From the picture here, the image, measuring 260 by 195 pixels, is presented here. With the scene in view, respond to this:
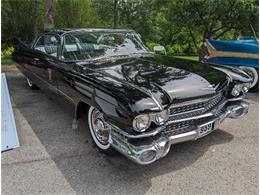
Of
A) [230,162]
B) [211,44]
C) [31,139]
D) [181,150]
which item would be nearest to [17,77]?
[31,139]

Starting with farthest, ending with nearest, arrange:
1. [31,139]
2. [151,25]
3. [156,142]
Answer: [151,25]
[31,139]
[156,142]

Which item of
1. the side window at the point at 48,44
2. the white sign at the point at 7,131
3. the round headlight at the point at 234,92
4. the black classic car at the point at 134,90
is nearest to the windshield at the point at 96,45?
the black classic car at the point at 134,90

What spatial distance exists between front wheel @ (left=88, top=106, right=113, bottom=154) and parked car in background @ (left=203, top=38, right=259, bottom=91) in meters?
4.10

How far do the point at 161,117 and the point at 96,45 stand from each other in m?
2.02

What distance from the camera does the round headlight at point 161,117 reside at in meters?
2.77

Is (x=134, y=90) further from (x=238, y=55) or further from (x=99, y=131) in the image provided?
(x=238, y=55)

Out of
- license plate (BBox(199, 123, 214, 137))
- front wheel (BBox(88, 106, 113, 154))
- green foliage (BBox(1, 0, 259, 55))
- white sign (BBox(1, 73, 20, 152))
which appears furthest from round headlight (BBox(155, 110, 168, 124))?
green foliage (BBox(1, 0, 259, 55))

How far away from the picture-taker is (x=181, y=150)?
3500 mm

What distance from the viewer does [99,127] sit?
3.33 m

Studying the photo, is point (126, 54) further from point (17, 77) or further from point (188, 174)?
point (17, 77)

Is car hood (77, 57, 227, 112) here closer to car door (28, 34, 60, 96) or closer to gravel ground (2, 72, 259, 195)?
gravel ground (2, 72, 259, 195)

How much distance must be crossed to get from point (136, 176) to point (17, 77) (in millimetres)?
5951

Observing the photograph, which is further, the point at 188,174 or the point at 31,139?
the point at 31,139

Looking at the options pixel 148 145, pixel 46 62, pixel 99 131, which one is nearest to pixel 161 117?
pixel 148 145
